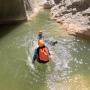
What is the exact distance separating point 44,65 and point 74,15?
5.67 meters

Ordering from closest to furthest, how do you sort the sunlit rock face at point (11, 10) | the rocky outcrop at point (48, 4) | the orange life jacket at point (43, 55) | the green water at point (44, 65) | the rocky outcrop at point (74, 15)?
the green water at point (44, 65) < the orange life jacket at point (43, 55) < the rocky outcrop at point (74, 15) < the sunlit rock face at point (11, 10) < the rocky outcrop at point (48, 4)

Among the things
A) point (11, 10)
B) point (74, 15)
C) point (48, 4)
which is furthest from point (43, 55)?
point (48, 4)

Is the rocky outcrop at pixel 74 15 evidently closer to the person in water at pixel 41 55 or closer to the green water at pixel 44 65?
the green water at pixel 44 65

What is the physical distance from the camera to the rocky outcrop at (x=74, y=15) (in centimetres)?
1586

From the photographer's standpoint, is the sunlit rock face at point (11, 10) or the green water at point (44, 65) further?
the sunlit rock face at point (11, 10)

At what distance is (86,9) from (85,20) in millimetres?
1198

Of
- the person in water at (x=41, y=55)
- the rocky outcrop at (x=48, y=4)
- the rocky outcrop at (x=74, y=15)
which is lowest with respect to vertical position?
the rocky outcrop at (x=48, y=4)

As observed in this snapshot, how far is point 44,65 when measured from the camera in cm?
1270

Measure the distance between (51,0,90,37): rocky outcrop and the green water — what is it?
1.71 ft

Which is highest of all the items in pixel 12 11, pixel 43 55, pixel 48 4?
pixel 43 55

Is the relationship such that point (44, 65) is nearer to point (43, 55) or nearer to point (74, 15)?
point (43, 55)

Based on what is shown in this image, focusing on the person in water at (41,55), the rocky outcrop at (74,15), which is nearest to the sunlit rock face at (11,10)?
the rocky outcrop at (74,15)

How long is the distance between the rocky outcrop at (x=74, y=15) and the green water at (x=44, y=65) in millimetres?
523

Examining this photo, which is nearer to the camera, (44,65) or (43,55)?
(43,55)
